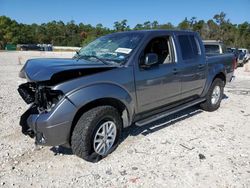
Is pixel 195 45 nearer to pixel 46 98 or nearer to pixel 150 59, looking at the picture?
pixel 150 59

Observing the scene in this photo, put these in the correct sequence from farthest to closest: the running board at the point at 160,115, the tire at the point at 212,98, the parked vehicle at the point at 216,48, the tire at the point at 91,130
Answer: the parked vehicle at the point at 216,48, the tire at the point at 212,98, the running board at the point at 160,115, the tire at the point at 91,130

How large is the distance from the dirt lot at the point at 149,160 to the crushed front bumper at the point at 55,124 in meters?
0.51

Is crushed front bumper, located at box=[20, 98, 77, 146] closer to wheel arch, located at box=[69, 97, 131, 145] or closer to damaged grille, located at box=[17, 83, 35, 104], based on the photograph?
wheel arch, located at box=[69, 97, 131, 145]

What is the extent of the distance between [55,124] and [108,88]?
3.00 ft

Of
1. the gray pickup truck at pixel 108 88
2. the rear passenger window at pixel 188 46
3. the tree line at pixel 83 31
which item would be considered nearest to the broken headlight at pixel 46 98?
the gray pickup truck at pixel 108 88

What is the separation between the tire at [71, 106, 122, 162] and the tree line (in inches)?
1916

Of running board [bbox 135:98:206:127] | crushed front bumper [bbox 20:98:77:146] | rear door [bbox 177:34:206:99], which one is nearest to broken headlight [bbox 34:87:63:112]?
crushed front bumper [bbox 20:98:77:146]

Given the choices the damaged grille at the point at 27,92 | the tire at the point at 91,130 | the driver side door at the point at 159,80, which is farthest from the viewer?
the driver side door at the point at 159,80

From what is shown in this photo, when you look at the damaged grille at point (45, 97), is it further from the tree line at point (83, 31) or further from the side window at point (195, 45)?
the tree line at point (83, 31)

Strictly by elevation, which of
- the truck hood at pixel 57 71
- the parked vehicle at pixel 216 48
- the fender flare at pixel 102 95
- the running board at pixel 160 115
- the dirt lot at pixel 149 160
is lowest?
the dirt lot at pixel 149 160

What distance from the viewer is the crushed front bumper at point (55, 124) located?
3.39 metres

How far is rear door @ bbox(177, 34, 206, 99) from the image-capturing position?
208 inches

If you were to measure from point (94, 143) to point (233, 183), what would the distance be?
1.96 metres

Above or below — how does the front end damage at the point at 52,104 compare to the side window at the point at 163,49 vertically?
below
